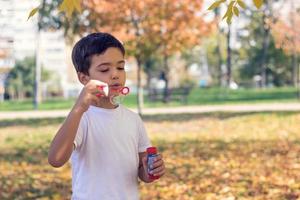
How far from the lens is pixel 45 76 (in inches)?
2601

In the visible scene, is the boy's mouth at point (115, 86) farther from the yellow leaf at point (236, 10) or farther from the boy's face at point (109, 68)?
the yellow leaf at point (236, 10)

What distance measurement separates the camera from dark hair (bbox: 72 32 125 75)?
219 cm

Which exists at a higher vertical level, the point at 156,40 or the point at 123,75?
the point at 156,40

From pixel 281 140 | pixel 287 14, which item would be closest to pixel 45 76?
pixel 287 14

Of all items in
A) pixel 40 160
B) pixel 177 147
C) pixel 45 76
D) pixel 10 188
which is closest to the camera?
pixel 10 188

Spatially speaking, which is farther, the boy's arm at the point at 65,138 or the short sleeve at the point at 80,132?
the short sleeve at the point at 80,132

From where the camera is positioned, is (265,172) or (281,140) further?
(281,140)

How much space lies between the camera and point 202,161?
7238 millimetres

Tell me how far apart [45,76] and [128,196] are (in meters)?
65.2

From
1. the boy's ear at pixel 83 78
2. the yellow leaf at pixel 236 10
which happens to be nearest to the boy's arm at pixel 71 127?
the boy's ear at pixel 83 78

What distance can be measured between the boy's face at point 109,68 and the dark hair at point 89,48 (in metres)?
0.02

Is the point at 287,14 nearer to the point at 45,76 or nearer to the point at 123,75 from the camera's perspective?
the point at 123,75

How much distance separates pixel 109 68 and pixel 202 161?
5221 mm

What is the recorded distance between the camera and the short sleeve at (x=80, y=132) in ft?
6.82
